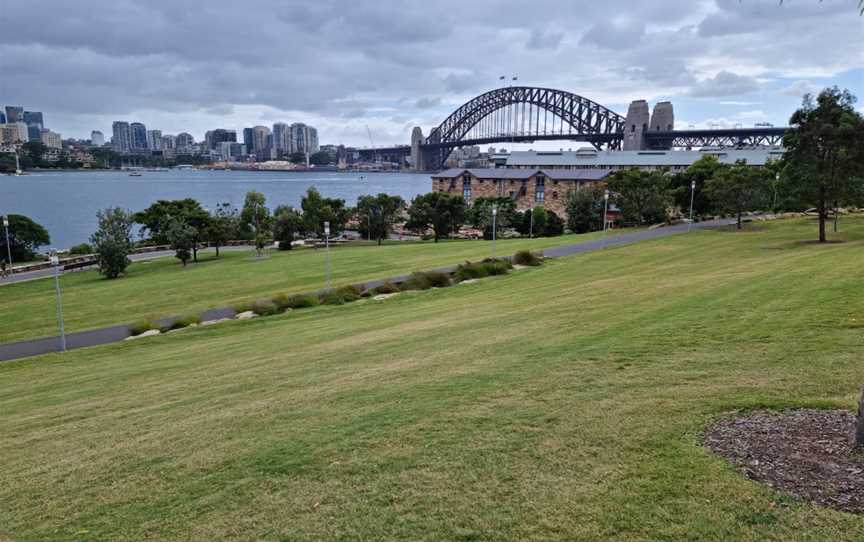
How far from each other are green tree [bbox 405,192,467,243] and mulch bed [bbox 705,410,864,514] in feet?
218

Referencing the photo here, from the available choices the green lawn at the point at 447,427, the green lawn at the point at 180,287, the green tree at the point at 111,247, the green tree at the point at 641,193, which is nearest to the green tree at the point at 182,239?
the green lawn at the point at 180,287

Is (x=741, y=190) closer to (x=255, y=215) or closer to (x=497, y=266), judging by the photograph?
(x=497, y=266)

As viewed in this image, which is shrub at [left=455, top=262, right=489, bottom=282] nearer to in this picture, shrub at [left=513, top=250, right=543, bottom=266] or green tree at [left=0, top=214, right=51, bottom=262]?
shrub at [left=513, top=250, right=543, bottom=266]

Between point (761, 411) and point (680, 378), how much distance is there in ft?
5.52

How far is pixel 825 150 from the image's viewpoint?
35250 millimetres

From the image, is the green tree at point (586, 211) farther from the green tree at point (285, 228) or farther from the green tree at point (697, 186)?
the green tree at point (285, 228)

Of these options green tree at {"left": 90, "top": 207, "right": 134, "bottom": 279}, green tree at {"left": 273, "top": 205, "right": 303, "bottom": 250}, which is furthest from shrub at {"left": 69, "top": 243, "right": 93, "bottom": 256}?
green tree at {"left": 273, "top": 205, "right": 303, "bottom": 250}

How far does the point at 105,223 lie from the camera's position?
165 feet

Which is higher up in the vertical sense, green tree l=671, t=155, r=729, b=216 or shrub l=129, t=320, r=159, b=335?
green tree l=671, t=155, r=729, b=216

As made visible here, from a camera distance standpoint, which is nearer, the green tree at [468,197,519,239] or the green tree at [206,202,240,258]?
the green tree at [206,202,240,258]

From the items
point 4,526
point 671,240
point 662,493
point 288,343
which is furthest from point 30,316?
point 671,240

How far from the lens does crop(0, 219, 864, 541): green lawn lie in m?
5.62

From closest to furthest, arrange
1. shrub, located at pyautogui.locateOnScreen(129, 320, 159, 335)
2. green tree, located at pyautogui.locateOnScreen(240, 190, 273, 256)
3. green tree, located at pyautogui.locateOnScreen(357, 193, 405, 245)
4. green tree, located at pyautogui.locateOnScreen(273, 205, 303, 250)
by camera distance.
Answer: shrub, located at pyautogui.locateOnScreen(129, 320, 159, 335) < green tree, located at pyautogui.locateOnScreen(240, 190, 273, 256) < green tree, located at pyautogui.locateOnScreen(273, 205, 303, 250) < green tree, located at pyautogui.locateOnScreen(357, 193, 405, 245)

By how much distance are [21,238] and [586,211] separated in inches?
2506
